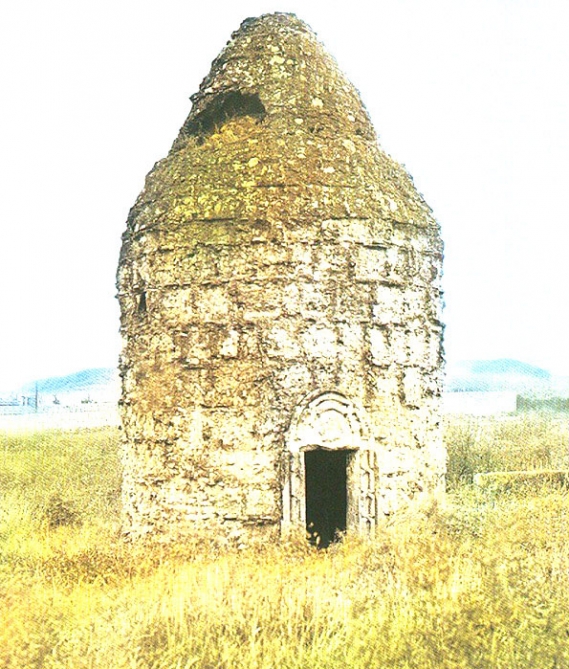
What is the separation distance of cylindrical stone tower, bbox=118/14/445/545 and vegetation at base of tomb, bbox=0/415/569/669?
1.90 feet

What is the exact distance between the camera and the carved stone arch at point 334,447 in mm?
8234

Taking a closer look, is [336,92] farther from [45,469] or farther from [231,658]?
[45,469]

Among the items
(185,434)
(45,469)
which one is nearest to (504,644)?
(185,434)

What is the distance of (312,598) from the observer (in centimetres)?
594

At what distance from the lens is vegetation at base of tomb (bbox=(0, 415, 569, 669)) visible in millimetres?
5031

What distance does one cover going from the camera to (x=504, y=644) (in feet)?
16.9

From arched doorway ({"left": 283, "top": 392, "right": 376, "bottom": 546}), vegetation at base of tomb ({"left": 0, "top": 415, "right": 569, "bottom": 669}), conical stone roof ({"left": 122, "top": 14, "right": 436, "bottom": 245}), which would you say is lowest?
vegetation at base of tomb ({"left": 0, "top": 415, "right": 569, "bottom": 669})

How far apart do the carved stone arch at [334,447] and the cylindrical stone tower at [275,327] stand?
0.01 metres

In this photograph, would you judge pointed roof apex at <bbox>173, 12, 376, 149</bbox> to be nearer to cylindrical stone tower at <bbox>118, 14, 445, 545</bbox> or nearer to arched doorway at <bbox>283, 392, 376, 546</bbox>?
cylindrical stone tower at <bbox>118, 14, 445, 545</bbox>

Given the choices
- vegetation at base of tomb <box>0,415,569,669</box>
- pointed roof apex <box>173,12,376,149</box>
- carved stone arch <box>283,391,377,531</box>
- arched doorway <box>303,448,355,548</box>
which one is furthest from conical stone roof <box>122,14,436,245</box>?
arched doorway <box>303,448,355,548</box>

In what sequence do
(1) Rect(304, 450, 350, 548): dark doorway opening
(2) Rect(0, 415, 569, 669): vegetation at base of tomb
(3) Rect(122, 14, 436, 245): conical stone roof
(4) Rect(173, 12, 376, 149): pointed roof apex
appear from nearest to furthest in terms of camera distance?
(2) Rect(0, 415, 569, 669): vegetation at base of tomb
(3) Rect(122, 14, 436, 245): conical stone roof
(4) Rect(173, 12, 376, 149): pointed roof apex
(1) Rect(304, 450, 350, 548): dark doorway opening

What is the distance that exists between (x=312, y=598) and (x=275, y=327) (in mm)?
3002

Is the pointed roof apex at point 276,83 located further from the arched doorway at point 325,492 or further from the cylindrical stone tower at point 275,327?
the arched doorway at point 325,492

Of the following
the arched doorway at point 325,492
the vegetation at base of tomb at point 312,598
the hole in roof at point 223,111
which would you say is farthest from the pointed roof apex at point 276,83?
the vegetation at base of tomb at point 312,598
